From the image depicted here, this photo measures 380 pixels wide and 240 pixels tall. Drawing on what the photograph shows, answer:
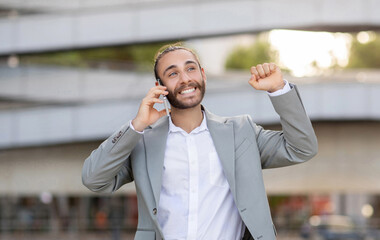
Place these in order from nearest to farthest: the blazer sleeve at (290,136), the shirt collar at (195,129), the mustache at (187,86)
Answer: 1. the blazer sleeve at (290,136)
2. the mustache at (187,86)
3. the shirt collar at (195,129)

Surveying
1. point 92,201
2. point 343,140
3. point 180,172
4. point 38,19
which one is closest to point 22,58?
point 38,19

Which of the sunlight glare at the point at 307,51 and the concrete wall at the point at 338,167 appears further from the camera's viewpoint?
the sunlight glare at the point at 307,51

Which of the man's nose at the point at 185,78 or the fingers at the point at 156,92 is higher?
the man's nose at the point at 185,78

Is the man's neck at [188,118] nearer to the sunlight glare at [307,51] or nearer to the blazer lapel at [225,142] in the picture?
the blazer lapel at [225,142]

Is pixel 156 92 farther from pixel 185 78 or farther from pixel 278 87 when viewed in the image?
pixel 278 87

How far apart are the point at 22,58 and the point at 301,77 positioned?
9731 millimetres

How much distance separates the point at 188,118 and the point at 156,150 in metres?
0.23

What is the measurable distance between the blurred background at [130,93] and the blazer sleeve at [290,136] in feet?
55.8

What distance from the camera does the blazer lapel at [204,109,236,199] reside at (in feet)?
10.1

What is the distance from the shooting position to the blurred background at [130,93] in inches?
800

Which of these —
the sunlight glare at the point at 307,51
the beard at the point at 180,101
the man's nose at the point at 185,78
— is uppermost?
the sunlight glare at the point at 307,51

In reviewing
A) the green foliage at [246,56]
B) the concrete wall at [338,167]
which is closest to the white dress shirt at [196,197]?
the concrete wall at [338,167]

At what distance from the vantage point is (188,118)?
128 inches

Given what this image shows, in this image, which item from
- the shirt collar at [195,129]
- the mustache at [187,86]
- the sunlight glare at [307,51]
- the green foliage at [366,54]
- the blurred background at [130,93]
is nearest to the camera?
the mustache at [187,86]
